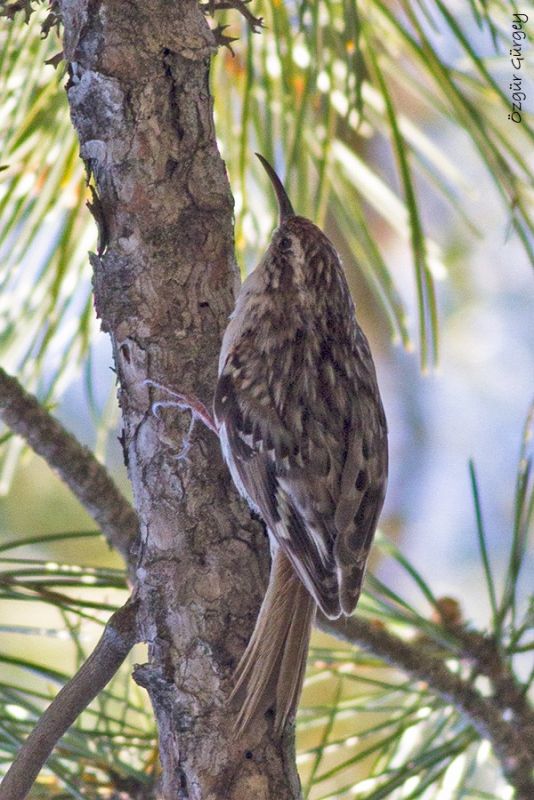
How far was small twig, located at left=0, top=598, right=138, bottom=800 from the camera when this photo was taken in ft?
2.85

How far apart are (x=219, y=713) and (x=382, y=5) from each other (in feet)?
2.94

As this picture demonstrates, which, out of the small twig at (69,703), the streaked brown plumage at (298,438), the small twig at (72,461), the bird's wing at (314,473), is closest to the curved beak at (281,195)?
the streaked brown plumage at (298,438)

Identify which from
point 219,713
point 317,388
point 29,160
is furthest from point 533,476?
point 29,160

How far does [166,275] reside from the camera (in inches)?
42.1

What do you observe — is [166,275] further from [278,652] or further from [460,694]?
[460,694]

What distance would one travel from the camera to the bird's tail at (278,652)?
0.93 m

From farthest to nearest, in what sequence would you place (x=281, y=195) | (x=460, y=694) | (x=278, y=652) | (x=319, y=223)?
1. (x=319, y=223)
2. (x=281, y=195)
3. (x=460, y=694)
4. (x=278, y=652)

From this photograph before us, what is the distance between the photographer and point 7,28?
52.2 inches

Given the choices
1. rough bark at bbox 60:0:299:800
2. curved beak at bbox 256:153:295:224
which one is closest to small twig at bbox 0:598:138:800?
rough bark at bbox 60:0:299:800

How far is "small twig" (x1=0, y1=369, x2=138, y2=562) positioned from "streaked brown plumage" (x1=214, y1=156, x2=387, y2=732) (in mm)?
120

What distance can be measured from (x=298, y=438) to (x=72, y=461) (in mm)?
290

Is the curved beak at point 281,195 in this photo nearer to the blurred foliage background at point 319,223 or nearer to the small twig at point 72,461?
→ the blurred foliage background at point 319,223

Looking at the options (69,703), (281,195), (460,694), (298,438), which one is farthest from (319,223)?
(69,703)

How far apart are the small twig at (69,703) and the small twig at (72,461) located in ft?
0.53
